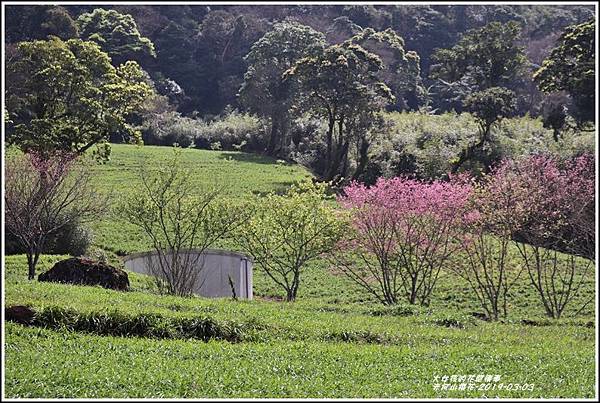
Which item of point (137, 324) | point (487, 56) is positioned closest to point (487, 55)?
Answer: point (487, 56)

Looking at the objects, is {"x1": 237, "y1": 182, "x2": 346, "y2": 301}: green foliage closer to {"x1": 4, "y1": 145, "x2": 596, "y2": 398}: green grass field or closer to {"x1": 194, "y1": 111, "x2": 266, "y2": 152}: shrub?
{"x1": 4, "y1": 145, "x2": 596, "y2": 398}: green grass field

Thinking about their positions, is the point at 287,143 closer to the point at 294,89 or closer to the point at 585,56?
the point at 294,89

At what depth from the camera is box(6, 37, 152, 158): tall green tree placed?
21125 mm

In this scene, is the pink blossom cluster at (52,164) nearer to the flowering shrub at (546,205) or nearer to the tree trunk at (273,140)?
the flowering shrub at (546,205)

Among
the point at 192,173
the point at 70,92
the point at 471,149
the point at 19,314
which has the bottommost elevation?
the point at 19,314

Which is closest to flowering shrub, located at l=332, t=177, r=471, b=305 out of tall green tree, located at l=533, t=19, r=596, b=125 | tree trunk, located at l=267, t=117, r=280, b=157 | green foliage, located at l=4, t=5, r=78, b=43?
tall green tree, located at l=533, t=19, r=596, b=125

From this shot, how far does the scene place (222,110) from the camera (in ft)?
161

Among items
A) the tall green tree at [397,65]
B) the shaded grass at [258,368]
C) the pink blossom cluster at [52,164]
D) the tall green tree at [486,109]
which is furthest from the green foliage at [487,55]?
the shaded grass at [258,368]

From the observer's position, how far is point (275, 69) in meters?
40.7

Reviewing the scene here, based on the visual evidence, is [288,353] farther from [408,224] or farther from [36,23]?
[36,23]

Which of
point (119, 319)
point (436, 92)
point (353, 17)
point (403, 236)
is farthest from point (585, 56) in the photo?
point (353, 17)

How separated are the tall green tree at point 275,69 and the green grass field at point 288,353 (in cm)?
2483

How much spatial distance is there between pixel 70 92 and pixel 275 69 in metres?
20.1

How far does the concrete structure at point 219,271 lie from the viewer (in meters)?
19.0
